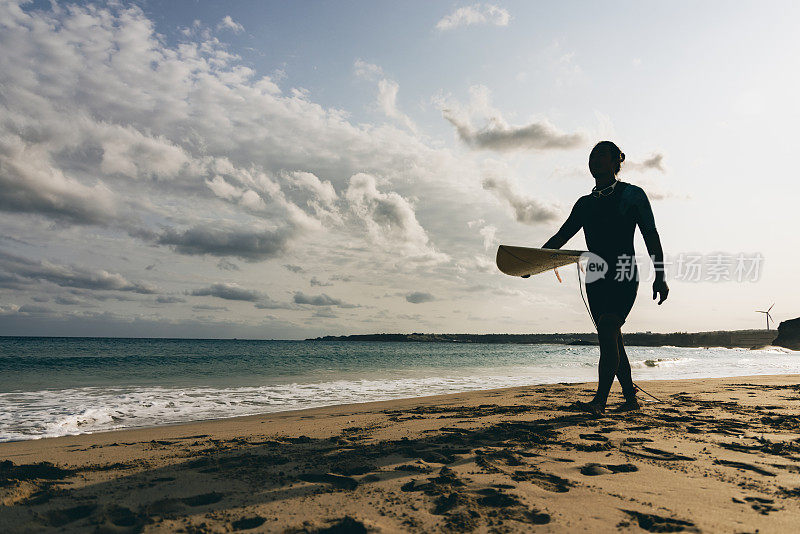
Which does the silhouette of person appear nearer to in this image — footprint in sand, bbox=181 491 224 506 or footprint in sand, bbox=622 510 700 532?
footprint in sand, bbox=622 510 700 532

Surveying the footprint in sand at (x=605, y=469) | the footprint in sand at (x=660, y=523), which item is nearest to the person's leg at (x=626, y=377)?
the footprint in sand at (x=605, y=469)

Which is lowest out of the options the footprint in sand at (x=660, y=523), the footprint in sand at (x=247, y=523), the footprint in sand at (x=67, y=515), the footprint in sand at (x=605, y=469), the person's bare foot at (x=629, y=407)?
the person's bare foot at (x=629, y=407)

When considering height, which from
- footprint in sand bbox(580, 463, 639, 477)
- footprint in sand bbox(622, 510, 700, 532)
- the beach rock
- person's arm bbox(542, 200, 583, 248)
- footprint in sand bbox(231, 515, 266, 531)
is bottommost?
the beach rock

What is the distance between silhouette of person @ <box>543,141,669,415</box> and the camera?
4496 mm

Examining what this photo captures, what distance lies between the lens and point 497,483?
2406mm

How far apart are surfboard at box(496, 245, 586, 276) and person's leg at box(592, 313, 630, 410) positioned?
0.78m

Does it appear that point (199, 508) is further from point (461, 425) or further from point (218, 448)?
point (461, 425)

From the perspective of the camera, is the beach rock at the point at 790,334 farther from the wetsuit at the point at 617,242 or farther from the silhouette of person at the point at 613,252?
the wetsuit at the point at 617,242

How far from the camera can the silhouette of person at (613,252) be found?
4.50 meters

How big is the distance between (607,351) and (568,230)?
1.44 m

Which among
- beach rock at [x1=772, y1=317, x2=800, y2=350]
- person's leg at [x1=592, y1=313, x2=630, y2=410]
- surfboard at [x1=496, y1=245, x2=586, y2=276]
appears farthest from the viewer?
beach rock at [x1=772, y1=317, x2=800, y2=350]

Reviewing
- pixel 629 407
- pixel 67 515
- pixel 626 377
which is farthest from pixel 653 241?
pixel 67 515

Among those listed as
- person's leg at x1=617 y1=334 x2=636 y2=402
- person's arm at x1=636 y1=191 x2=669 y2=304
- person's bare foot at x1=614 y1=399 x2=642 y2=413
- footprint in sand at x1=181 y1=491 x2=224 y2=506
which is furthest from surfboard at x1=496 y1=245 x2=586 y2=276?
footprint in sand at x1=181 y1=491 x2=224 y2=506

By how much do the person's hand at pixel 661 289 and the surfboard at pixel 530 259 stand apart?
2.71ft
